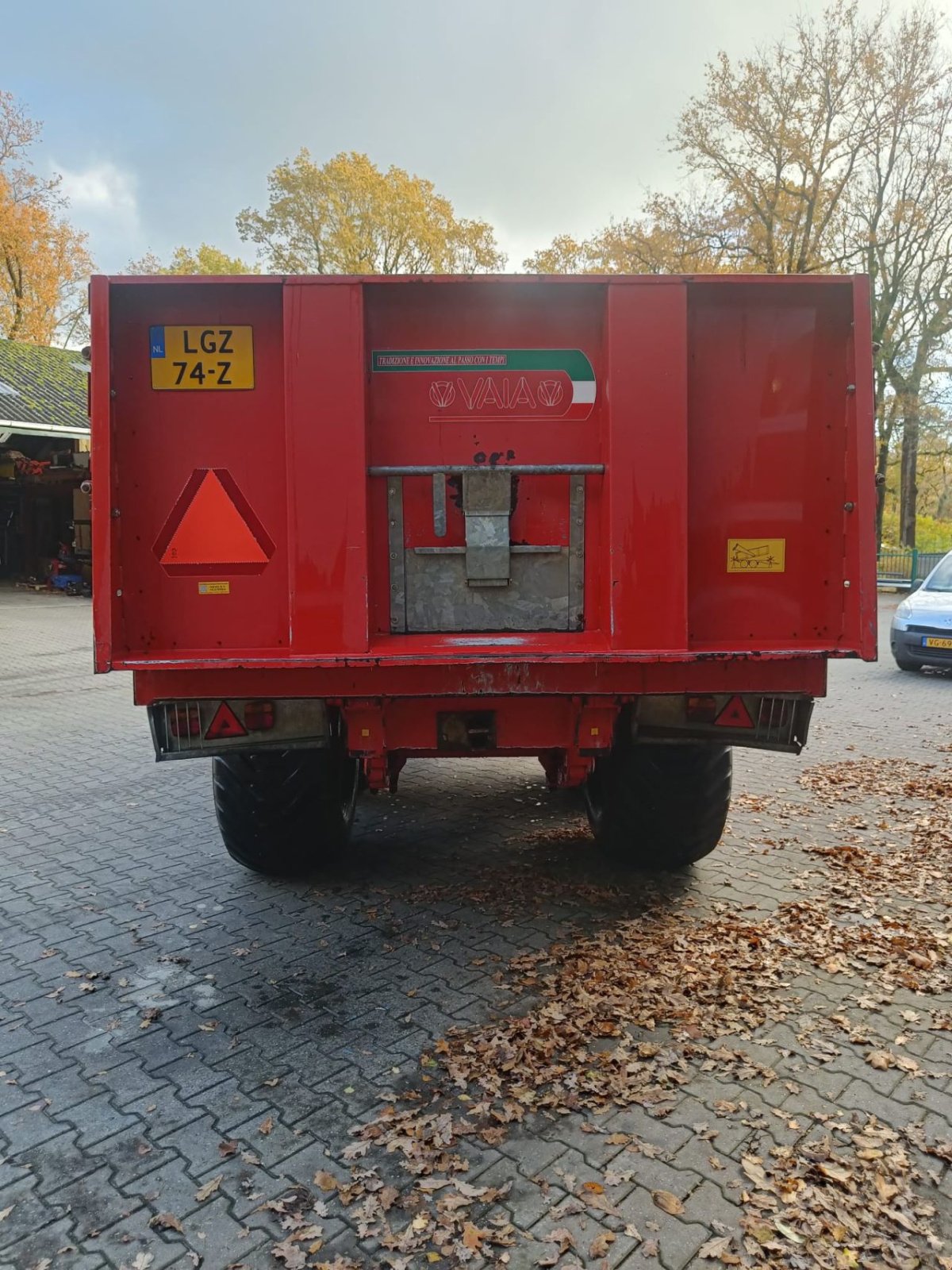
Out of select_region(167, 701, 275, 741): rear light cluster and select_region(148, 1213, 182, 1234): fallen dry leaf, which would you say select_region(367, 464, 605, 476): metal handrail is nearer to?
select_region(167, 701, 275, 741): rear light cluster

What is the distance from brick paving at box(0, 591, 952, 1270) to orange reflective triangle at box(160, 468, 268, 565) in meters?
1.78

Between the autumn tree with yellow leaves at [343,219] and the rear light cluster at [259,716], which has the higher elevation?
the autumn tree with yellow leaves at [343,219]

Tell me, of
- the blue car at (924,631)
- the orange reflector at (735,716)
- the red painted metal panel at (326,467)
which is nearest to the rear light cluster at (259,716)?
the red painted metal panel at (326,467)

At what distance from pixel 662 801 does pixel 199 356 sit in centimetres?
301

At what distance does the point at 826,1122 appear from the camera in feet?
9.12

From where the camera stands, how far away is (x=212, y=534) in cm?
365

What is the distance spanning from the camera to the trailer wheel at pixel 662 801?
4461 millimetres

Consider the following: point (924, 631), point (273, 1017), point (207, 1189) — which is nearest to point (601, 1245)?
point (207, 1189)

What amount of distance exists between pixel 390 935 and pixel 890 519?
4031cm

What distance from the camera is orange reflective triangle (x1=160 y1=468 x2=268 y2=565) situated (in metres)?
3.64

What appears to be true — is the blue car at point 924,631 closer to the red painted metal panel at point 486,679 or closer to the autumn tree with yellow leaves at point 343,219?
the red painted metal panel at point 486,679

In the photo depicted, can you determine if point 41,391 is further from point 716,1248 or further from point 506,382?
point 716,1248

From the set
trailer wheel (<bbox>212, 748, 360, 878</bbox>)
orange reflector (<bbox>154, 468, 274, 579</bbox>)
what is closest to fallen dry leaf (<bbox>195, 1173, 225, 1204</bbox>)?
trailer wheel (<bbox>212, 748, 360, 878</bbox>)

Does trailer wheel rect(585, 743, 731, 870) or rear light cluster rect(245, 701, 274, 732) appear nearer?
rear light cluster rect(245, 701, 274, 732)
